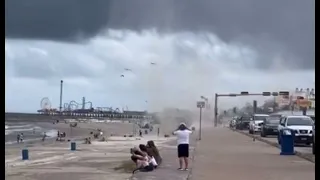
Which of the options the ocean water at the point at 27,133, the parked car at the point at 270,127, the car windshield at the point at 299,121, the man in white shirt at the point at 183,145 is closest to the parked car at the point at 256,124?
the parked car at the point at 270,127

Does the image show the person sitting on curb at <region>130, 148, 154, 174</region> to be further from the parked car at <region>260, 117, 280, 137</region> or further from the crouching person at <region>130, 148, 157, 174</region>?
the parked car at <region>260, 117, 280, 137</region>

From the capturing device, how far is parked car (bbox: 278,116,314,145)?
3453 centimetres

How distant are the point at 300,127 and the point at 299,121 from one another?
4.47ft

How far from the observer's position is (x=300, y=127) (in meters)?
34.7

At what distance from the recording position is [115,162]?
23.8m

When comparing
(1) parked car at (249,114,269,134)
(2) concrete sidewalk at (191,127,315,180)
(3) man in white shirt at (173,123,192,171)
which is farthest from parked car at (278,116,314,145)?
(1) parked car at (249,114,269,134)

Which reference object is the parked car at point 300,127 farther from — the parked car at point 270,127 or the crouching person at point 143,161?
the crouching person at point 143,161

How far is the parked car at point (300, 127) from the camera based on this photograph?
34.5 metres

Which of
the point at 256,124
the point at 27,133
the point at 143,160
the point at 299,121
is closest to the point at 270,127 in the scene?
the point at 256,124

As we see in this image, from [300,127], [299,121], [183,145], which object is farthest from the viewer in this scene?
[299,121]

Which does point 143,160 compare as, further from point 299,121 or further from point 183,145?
point 299,121

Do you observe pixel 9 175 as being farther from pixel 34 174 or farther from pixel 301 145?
pixel 301 145
